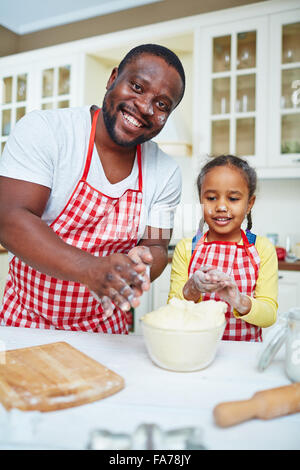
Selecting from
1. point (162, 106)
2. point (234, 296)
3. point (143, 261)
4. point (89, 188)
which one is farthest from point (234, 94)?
point (143, 261)

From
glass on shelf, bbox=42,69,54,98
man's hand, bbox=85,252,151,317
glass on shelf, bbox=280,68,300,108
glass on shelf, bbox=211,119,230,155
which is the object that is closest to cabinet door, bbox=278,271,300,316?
glass on shelf, bbox=211,119,230,155

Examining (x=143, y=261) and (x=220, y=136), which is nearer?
(x=143, y=261)

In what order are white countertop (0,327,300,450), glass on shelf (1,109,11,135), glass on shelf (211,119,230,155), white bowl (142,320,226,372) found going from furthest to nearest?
glass on shelf (1,109,11,135) → glass on shelf (211,119,230,155) → white bowl (142,320,226,372) → white countertop (0,327,300,450)

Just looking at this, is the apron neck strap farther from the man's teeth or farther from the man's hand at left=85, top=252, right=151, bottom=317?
the man's hand at left=85, top=252, right=151, bottom=317

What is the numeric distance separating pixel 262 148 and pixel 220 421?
221 centimetres

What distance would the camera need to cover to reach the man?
89cm

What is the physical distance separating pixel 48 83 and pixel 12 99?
1.44ft

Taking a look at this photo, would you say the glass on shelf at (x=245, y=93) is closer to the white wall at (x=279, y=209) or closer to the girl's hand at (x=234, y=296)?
the white wall at (x=279, y=209)

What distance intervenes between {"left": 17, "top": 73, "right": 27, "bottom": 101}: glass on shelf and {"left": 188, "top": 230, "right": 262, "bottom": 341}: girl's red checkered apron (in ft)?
8.83

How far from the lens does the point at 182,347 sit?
63 cm

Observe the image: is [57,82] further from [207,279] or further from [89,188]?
[207,279]

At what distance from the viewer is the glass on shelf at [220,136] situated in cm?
262
